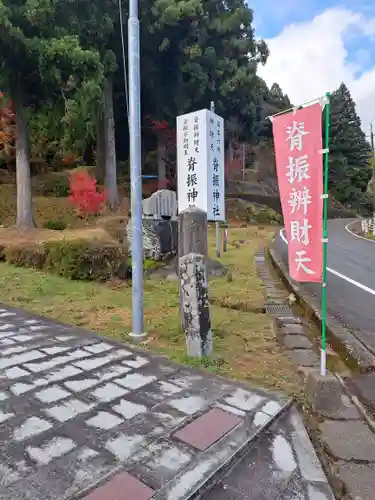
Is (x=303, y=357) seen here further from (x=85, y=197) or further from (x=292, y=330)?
(x=85, y=197)

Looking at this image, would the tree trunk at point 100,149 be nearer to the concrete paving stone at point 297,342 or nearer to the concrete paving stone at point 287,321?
the concrete paving stone at point 287,321

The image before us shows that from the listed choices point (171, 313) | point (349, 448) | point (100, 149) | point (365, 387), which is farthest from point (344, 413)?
point (100, 149)

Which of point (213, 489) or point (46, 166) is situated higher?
point (46, 166)

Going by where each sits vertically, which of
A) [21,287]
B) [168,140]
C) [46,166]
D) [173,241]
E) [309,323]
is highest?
[168,140]

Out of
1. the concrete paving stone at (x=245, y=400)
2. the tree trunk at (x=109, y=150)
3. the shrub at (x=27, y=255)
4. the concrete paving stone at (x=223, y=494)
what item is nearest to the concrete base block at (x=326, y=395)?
the concrete paving stone at (x=245, y=400)

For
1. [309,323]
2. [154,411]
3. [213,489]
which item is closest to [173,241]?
[309,323]

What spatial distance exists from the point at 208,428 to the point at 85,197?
18.4 meters

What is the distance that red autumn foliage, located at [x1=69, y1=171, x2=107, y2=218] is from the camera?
777 inches

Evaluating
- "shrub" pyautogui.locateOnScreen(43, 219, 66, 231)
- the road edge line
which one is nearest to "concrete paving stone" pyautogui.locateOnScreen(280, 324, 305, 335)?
the road edge line

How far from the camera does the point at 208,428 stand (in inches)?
98.7

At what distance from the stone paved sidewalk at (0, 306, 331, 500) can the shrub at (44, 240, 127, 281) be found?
12.1 feet

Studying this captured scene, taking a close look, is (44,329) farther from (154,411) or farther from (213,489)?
(213,489)

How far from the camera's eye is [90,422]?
254cm

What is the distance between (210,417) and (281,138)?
240 cm
